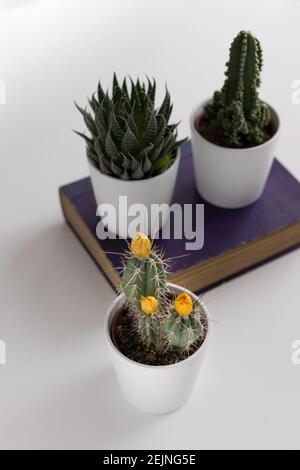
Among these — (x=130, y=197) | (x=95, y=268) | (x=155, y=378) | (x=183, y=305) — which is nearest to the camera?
(x=183, y=305)

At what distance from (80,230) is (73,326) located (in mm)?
191

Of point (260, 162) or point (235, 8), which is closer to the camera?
point (260, 162)

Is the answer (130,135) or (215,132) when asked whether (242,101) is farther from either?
(130,135)

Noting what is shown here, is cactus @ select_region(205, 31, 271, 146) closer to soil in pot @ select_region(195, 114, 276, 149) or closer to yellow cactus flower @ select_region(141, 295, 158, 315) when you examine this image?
soil in pot @ select_region(195, 114, 276, 149)

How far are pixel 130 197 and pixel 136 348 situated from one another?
0.84 ft

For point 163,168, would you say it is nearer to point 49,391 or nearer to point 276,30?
point 49,391

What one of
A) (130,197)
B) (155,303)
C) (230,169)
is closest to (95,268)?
(130,197)

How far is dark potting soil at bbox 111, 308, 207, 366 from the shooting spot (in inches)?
39.0

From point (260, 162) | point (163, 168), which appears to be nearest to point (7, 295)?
point (163, 168)

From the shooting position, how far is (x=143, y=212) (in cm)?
117

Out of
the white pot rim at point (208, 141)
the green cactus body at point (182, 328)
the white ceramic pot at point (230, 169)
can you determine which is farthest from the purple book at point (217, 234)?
the green cactus body at point (182, 328)

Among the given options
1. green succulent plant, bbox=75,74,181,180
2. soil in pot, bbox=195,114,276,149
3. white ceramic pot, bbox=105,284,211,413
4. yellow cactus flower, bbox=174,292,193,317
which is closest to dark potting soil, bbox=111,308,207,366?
white ceramic pot, bbox=105,284,211,413

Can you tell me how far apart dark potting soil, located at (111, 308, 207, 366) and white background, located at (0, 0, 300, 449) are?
0.13 m

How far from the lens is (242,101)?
117cm
